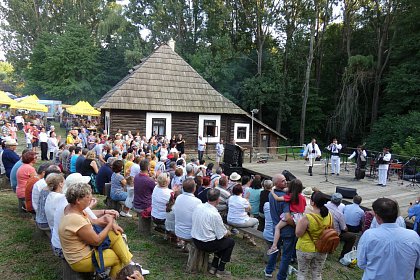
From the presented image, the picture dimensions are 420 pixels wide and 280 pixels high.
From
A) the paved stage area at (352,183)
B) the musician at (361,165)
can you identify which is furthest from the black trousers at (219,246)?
the musician at (361,165)

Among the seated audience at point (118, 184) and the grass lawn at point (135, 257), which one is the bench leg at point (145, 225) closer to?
the grass lawn at point (135, 257)

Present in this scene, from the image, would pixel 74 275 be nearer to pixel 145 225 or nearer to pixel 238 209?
pixel 145 225

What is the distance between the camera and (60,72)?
3516cm

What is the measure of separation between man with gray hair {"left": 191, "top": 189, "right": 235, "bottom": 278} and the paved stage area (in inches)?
280

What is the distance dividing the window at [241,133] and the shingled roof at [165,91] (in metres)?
1.30

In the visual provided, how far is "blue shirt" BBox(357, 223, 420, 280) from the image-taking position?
3.06 metres

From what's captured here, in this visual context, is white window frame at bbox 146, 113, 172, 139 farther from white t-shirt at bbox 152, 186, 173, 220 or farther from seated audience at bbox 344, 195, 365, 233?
seated audience at bbox 344, 195, 365, 233

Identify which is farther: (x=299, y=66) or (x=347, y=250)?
(x=299, y=66)

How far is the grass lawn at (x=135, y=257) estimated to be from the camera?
15.8 feet

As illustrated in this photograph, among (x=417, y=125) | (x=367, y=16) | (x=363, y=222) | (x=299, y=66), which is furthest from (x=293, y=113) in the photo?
(x=363, y=222)

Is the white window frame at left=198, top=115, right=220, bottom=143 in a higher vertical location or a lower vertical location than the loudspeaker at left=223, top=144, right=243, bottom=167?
higher

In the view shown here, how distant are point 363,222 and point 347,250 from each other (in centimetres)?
68

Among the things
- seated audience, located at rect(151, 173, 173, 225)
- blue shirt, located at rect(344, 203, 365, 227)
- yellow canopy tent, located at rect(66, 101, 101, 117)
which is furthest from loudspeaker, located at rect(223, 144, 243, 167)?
yellow canopy tent, located at rect(66, 101, 101, 117)

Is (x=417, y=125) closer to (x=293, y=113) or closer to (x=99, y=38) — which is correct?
(x=293, y=113)
